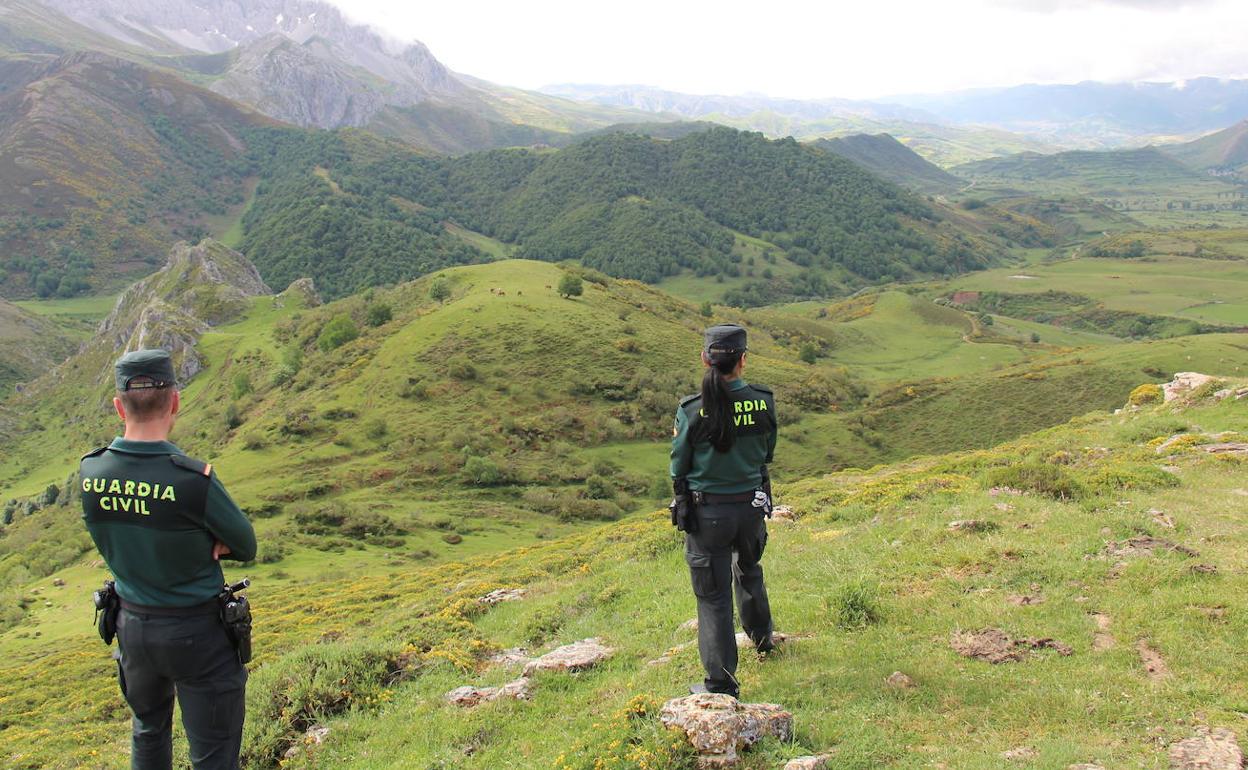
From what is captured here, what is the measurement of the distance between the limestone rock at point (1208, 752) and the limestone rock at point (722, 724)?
3.28m

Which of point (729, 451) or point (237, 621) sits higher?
point (729, 451)

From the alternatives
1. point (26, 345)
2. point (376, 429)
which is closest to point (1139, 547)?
point (376, 429)

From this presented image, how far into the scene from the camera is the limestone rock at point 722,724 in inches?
252

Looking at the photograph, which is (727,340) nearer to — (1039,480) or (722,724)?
(722,724)

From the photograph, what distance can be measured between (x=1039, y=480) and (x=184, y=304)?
129 meters

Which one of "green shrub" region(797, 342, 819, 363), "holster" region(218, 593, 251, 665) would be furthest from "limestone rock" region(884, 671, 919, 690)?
"green shrub" region(797, 342, 819, 363)

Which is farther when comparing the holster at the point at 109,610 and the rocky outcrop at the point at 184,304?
the rocky outcrop at the point at 184,304

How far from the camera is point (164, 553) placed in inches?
225

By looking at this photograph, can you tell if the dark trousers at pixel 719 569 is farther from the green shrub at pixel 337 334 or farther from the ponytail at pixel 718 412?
the green shrub at pixel 337 334

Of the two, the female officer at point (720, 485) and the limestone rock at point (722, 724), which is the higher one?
the female officer at point (720, 485)

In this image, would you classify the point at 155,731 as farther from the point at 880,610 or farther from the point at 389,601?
the point at 389,601

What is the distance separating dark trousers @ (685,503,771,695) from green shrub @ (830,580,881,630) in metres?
2.51

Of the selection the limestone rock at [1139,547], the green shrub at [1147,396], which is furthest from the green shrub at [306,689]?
the green shrub at [1147,396]

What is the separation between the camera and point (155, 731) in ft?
20.8
